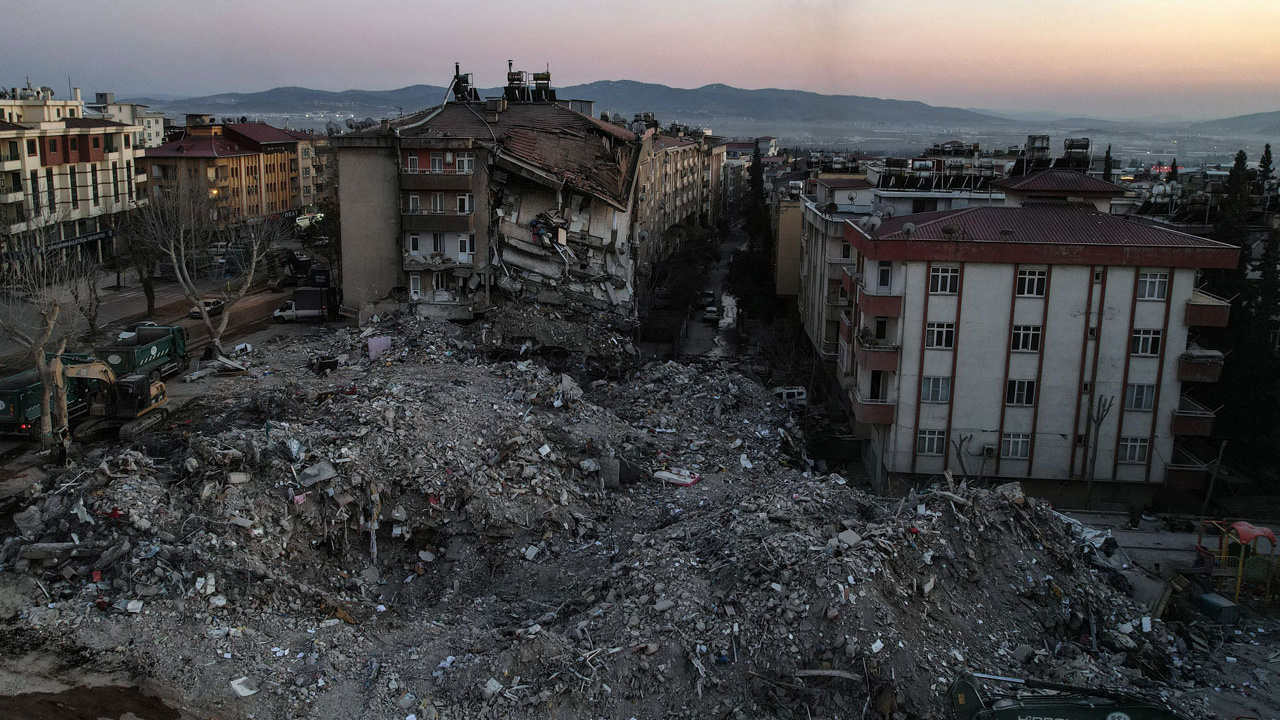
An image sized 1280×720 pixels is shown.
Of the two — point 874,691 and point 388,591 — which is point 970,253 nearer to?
point 874,691

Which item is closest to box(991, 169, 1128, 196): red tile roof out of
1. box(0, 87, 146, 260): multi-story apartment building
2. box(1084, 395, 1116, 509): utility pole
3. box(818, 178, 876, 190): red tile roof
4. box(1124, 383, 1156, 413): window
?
box(1124, 383, 1156, 413): window

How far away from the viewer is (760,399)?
30.7 meters

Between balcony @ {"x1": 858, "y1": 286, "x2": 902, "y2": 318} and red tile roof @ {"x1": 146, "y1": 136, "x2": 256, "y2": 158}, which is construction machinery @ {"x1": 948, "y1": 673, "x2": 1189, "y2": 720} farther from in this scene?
red tile roof @ {"x1": 146, "y1": 136, "x2": 256, "y2": 158}

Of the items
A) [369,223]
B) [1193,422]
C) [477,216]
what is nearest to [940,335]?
[1193,422]

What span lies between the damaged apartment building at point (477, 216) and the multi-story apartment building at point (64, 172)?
16986 millimetres

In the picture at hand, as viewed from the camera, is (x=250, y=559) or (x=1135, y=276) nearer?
(x=250, y=559)

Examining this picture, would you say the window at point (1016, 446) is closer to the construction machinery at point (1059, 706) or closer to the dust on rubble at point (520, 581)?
the dust on rubble at point (520, 581)

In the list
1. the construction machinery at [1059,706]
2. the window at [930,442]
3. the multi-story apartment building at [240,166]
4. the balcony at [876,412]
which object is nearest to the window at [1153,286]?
the window at [930,442]

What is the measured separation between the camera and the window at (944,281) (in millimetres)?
25281

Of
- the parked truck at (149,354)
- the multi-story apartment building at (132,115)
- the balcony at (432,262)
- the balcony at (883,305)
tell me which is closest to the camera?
the balcony at (883,305)

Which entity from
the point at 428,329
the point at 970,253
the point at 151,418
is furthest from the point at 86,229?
the point at 970,253

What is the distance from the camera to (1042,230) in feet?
84.0

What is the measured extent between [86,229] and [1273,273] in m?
55.4

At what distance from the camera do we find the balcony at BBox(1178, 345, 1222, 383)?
25203 millimetres
